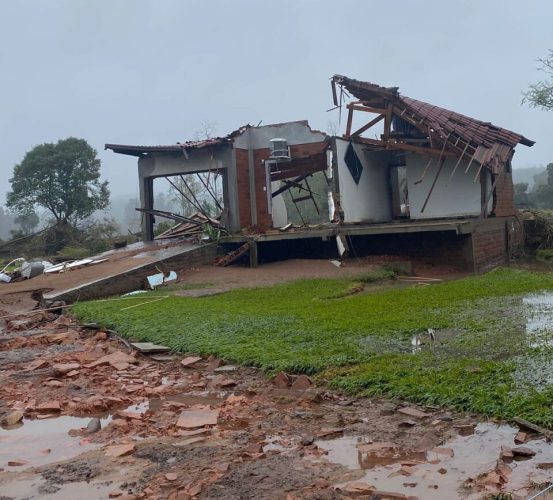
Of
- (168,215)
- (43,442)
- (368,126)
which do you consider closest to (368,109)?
(368,126)

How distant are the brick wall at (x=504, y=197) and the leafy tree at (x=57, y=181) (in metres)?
23.0

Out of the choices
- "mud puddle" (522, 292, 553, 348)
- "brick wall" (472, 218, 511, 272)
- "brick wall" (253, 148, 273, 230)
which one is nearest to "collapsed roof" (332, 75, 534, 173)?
"brick wall" (472, 218, 511, 272)

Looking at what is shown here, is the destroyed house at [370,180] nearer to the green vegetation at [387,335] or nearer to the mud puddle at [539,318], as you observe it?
the green vegetation at [387,335]

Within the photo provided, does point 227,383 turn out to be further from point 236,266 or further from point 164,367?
point 236,266

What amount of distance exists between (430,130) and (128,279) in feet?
32.3

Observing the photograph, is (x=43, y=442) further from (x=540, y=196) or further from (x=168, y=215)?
(x=540, y=196)

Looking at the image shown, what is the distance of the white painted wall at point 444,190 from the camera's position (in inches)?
811

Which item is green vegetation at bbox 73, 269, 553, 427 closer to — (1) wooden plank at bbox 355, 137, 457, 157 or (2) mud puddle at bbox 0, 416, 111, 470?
(2) mud puddle at bbox 0, 416, 111, 470

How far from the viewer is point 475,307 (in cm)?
1034

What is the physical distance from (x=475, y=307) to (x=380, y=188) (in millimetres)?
14030

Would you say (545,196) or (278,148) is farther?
(545,196)

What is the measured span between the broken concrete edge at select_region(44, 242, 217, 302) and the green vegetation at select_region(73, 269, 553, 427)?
4.09ft

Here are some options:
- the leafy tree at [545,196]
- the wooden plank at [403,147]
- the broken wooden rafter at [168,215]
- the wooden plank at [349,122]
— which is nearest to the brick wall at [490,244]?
the wooden plank at [403,147]

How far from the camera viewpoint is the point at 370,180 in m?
23.2
